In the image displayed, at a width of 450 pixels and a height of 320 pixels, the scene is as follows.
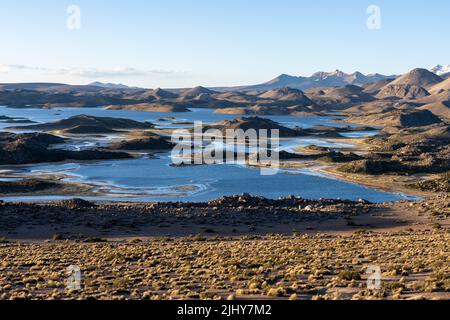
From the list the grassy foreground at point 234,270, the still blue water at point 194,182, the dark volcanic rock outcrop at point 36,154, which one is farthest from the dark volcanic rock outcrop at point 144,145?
the grassy foreground at point 234,270

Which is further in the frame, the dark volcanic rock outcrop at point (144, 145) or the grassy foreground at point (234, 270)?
the dark volcanic rock outcrop at point (144, 145)

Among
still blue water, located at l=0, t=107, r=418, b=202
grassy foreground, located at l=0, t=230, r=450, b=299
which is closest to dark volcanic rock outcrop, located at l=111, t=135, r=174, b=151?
still blue water, located at l=0, t=107, r=418, b=202

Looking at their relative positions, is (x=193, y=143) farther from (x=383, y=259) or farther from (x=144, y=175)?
(x=383, y=259)

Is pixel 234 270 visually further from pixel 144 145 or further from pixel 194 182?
pixel 144 145

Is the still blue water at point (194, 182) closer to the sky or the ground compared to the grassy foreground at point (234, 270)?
closer to the ground

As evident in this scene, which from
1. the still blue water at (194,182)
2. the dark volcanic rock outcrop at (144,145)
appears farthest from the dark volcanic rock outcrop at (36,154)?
the dark volcanic rock outcrop at (144,145)

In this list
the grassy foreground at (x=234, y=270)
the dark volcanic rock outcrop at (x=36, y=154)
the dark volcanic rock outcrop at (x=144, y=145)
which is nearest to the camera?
the grassy foreground at (x=234, y=270)

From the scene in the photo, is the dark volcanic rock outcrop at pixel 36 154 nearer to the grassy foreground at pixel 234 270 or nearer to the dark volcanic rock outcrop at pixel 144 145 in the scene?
the dark volcanic rock outcrop at pixel 144 145

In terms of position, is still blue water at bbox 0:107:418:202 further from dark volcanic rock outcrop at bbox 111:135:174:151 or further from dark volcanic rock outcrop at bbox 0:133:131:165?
dark volcanic rock outcrop at bbox 111:135:174:151

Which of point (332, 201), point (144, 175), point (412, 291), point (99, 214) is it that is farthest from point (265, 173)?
point (412, 291)

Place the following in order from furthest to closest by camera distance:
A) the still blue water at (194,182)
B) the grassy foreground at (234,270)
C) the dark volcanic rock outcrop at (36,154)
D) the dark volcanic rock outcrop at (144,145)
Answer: the dark volcanic rock outcrop at (144,145) < the dark volcanic rock outcrop at (36,154) < the still blue water at (194,182) < the grassy foreground at (234,270)

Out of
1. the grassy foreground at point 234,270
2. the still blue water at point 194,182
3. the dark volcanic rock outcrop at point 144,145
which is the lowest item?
the still blue water at point 194,182
